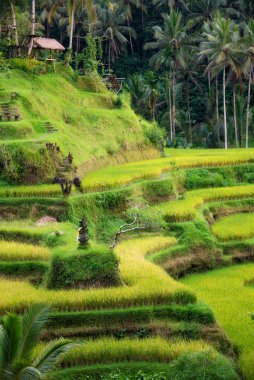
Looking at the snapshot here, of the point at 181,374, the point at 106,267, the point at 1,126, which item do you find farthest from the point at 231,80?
the point at 181,374

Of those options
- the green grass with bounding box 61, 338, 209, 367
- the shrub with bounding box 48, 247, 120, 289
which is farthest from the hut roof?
the green grass with bounding box 61, 338, 209, 367

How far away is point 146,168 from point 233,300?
1236 cm

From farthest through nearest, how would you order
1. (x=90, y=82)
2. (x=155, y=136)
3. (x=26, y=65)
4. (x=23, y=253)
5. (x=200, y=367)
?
(x=90, y=82)
(x=155, y=136)
(x=26, y=65)
(x=23, y=253)
(x=200, y=367)

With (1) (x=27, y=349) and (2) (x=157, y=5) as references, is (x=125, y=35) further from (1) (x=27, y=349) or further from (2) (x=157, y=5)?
(1) (x=27, y=349)

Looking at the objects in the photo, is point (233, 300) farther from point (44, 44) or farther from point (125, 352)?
point (44, 44)

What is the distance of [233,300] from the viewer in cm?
2150

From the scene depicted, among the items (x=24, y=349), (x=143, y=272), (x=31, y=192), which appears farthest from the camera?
(x=31, y=192)

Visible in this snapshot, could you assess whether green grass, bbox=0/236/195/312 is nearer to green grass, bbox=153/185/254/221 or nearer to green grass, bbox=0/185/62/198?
green grass, bbox=0/185/62/198

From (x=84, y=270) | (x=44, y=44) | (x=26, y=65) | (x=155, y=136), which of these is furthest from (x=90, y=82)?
(x=84, y=270)

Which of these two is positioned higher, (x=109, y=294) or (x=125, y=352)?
(x=109, y=294)

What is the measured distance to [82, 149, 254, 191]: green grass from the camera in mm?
28609

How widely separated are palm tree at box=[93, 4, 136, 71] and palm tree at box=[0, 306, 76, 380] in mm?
45324

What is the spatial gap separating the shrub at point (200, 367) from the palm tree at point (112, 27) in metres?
44.1

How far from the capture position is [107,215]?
27203 millimetres
